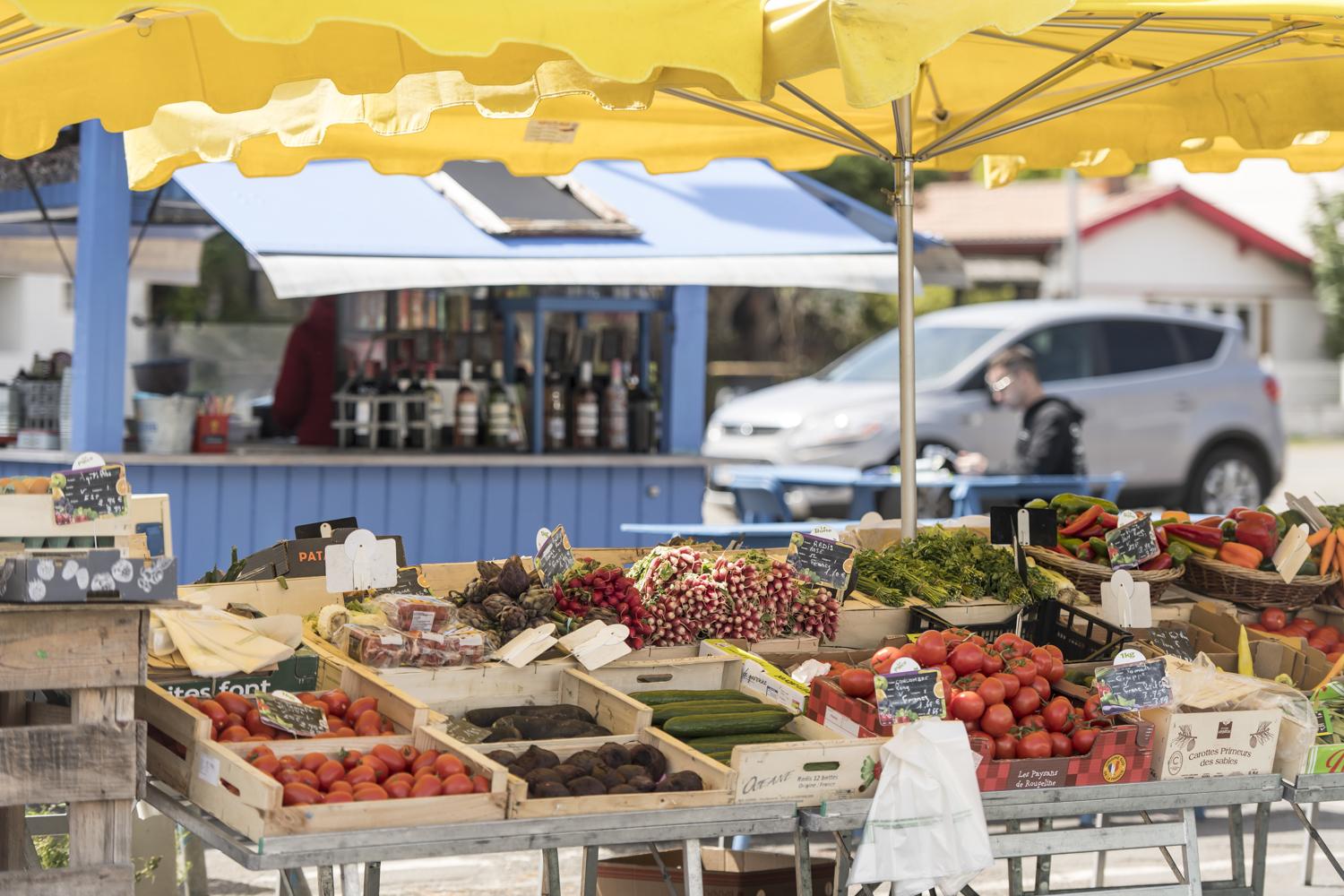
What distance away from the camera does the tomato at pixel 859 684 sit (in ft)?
11.9

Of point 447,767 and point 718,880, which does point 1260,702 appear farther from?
point 447,767

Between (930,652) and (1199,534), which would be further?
(1199,534)

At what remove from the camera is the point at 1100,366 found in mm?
12852

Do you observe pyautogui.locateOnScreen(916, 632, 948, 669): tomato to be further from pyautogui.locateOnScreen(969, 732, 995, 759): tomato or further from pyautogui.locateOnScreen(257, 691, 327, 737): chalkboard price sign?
pyautogui.locateOnScreen(257, 691, 327, 737): chalkboard price sign

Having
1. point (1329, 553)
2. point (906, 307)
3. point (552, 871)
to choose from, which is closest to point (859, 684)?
point (552, 871)

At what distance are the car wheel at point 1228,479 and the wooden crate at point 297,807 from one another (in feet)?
35.8

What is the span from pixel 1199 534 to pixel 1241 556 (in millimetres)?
152

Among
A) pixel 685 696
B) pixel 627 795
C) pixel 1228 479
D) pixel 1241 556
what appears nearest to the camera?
pixel 627 795

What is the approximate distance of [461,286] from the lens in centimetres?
734

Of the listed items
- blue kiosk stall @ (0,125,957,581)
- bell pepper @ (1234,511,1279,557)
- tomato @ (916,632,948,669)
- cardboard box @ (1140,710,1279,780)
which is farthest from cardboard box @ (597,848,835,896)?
blue kiosk stall @ (0,125,957,581)

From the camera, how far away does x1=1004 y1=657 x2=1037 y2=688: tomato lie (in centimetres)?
372

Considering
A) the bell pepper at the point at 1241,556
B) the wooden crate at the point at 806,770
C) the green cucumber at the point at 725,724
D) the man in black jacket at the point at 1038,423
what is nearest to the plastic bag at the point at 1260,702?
the wooden crate at the point at 806,770

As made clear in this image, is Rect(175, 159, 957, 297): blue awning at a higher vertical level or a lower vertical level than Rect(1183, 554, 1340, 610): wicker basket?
higher

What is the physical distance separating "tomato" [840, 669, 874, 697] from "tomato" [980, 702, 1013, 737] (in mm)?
269
